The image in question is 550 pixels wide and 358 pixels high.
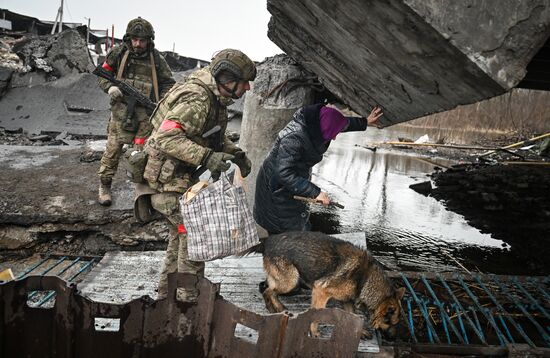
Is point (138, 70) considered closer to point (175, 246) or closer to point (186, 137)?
point (186, 137)

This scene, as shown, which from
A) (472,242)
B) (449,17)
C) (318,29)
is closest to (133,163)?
(318,29)

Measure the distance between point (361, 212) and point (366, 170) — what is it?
4.59 meters

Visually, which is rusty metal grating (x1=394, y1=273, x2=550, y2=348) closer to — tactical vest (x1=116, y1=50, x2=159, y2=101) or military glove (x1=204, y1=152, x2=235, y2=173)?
military glove (x1=204, y1=152, x2=235, y2=173)

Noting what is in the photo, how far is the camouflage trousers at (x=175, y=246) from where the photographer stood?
3150 mm

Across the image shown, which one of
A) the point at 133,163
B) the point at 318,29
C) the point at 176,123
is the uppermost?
the point at 318,29

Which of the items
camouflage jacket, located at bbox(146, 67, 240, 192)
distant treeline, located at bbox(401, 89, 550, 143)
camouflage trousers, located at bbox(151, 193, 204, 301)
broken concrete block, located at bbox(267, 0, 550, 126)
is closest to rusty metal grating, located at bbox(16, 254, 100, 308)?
camouflage trousers, located at bbox(151, 193, 204, 301)

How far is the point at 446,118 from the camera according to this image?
792 inches

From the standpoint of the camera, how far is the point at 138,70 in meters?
5.44

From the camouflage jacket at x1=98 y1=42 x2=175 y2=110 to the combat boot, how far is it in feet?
4.34

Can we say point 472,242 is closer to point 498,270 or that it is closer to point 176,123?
point 498,270

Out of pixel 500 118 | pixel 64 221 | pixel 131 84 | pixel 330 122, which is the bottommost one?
pixel 64 221

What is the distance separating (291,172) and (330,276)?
1.05m

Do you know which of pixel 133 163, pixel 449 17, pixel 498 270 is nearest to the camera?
pixel 449 17

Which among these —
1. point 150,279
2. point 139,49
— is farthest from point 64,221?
point 139,49
